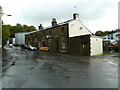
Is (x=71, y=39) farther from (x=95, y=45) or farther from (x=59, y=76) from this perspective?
(x=59, y=76)

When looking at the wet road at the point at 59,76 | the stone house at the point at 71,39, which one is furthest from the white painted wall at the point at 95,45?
the wet road at the point at 59,76

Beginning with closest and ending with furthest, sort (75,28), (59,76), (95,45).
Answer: (59,76), (95,45), (75,28)

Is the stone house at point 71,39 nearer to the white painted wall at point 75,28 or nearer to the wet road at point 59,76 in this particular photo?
the white painted wall at point 75,28

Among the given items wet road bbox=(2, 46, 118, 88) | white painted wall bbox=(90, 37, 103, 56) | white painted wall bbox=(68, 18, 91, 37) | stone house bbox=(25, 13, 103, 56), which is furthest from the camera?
white painted wall bbox=(68, 18, 91, 37)

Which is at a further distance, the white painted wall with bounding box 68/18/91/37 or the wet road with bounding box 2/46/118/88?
the white painted wall with bounding box 68/18/91/37

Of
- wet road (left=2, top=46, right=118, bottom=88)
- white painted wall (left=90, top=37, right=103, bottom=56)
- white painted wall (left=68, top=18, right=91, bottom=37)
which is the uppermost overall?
white painted wall (left=68, top=18, right=91, bottom=37)

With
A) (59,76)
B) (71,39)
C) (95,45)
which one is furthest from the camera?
(71,39)

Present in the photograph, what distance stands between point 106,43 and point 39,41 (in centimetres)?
2372

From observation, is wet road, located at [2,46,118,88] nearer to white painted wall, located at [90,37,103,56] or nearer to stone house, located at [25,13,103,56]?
white painted wall, located at [90,37,103,56]

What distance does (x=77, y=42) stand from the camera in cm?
2814

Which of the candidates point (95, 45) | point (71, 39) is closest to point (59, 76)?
point (95, 45)

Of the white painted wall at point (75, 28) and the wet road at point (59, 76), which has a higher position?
the white painted wall at point (75, 28)

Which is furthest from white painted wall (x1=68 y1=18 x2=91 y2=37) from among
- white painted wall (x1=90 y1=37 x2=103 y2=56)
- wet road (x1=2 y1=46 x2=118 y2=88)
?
wet road (x1=2 y1=46 x2=118 y2=88)

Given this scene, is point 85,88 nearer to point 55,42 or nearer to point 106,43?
point 106,43
